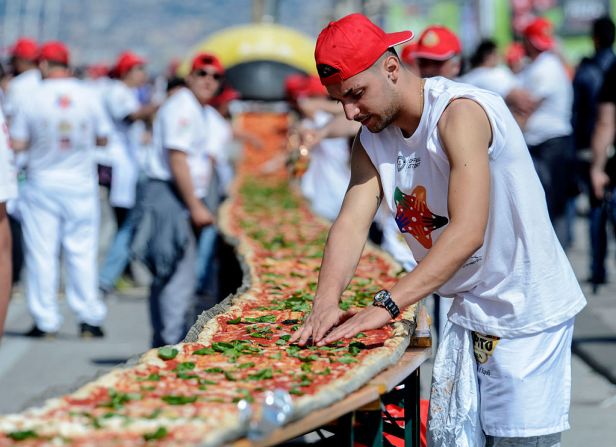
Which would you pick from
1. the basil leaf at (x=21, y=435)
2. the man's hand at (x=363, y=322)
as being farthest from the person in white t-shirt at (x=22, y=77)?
the basil leaf at (x=21, y=435)

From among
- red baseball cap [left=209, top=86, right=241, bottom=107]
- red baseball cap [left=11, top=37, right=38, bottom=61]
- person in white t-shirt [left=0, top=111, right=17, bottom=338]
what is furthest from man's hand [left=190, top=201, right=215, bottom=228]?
red baseball cap [left=209, top=86, right=241, bottom=107]

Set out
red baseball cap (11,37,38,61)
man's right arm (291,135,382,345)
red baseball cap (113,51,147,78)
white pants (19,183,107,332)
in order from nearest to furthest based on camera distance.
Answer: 1. man's right arm (291,135,382,345)
2. white pants (19,183,107,332)
3. red baseball cap (11,37,38,61)
4. red baseball cap (113,51,147,78)

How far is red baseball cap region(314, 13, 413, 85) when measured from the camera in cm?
418

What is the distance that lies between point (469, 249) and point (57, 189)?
7.08 metres


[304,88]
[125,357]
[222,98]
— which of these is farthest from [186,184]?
[304,88]

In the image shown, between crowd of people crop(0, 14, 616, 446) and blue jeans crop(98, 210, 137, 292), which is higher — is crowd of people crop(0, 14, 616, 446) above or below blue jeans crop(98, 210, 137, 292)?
above

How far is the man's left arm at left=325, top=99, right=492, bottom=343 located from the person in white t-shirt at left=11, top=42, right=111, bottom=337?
680cm

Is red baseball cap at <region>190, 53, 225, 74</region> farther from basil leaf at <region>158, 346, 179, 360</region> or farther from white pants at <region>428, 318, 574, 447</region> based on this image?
basil leaf at <region>158, 346, 179, 360</region>

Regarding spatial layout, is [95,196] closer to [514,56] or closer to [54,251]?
[54,251]

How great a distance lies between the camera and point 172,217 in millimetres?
9133

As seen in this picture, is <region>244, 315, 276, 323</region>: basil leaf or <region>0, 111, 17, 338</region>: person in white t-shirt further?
<region>0, 111, 17, 338</region>: person in white t-shirt

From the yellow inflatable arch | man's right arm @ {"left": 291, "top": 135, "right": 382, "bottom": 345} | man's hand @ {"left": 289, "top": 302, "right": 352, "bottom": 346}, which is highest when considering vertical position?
the yellow inflatable arch

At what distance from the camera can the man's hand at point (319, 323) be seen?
14.5ft

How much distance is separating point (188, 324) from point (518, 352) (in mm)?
5381
